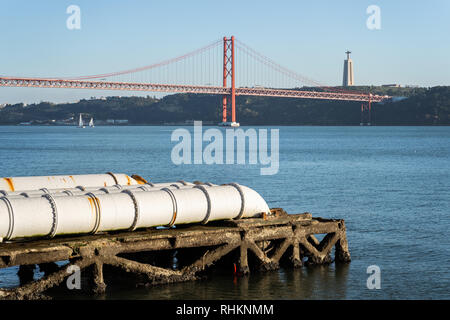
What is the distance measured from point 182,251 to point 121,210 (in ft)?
8.44

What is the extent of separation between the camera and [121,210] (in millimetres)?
15203

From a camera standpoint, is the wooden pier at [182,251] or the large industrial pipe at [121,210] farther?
the large industrial pipe at [121,210]

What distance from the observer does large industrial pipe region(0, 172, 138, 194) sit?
1761 centimetres

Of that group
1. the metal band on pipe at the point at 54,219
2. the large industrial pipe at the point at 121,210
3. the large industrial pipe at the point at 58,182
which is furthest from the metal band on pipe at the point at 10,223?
the large industrial pipe at the point at 58,182

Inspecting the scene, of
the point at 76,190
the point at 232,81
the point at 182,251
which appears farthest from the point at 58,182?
the point at 232,81

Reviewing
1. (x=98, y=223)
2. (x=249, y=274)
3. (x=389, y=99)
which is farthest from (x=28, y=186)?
(x=389, y=99)

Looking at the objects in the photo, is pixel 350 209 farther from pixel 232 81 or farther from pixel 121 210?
pixel 232 81

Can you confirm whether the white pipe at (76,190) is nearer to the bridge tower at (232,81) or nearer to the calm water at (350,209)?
the calm water at (350,209)

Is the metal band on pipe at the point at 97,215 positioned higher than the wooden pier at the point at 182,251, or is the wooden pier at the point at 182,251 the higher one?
the metal band on pipe at the point at 97,215

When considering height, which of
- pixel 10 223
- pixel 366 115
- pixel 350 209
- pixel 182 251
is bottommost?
pixel 350 209

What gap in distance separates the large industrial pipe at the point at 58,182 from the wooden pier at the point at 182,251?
1950 millimetres

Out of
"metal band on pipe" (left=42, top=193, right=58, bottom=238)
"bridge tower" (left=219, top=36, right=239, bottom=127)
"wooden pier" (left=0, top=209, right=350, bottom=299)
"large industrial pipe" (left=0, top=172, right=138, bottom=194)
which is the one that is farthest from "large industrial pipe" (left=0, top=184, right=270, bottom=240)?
"bridge tower" (left=219, top=36, right=239, bottom=127)

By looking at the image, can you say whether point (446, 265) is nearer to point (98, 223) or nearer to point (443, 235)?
point (443, 235)

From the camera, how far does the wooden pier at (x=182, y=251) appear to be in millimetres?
13680
